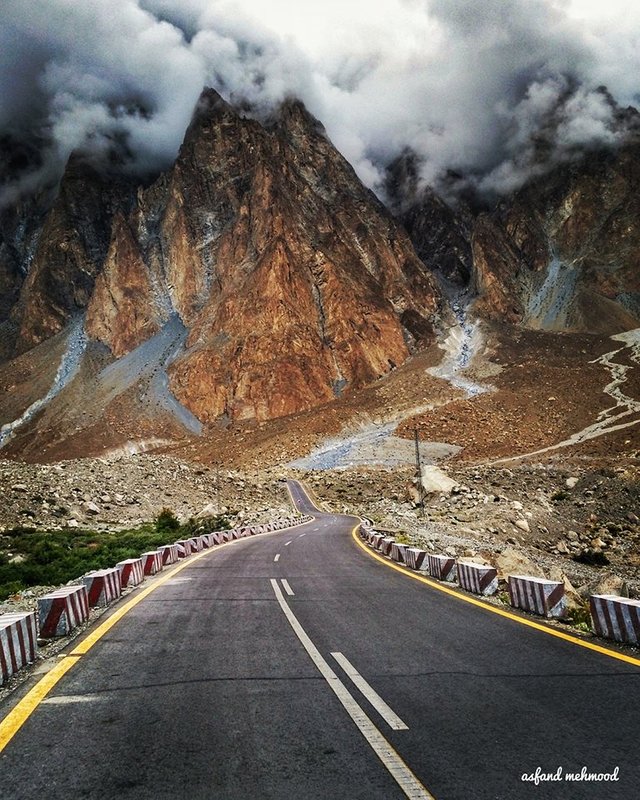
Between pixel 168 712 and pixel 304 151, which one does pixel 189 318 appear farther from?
pixel 168 712

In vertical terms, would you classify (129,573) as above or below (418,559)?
above

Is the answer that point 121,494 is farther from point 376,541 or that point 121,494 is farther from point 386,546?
point 386,546

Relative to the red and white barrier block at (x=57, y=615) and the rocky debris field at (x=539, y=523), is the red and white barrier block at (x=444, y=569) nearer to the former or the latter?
the rocky debris field at (x=539, y=523)

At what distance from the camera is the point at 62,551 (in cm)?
1914

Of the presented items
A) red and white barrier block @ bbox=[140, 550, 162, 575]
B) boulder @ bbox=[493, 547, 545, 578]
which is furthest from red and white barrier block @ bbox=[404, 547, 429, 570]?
red and white barrier block @ bbox=[140, 550, 162, 575]

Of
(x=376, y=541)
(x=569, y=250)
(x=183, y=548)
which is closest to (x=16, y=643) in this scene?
(x=183, y=548)

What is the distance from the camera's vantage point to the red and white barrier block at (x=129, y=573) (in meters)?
12.0

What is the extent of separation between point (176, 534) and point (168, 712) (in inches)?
886

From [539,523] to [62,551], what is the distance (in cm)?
2308

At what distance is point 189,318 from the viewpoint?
108500 mm

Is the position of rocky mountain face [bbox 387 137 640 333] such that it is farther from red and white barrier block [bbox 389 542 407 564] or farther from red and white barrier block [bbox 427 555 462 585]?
red and white barrier block [bbox 427 555 462 585]

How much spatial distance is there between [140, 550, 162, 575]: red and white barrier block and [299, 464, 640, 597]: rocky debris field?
912 cm

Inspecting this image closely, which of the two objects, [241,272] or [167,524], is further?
[241,272]

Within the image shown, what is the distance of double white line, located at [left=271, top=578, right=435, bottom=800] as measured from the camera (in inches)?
130
